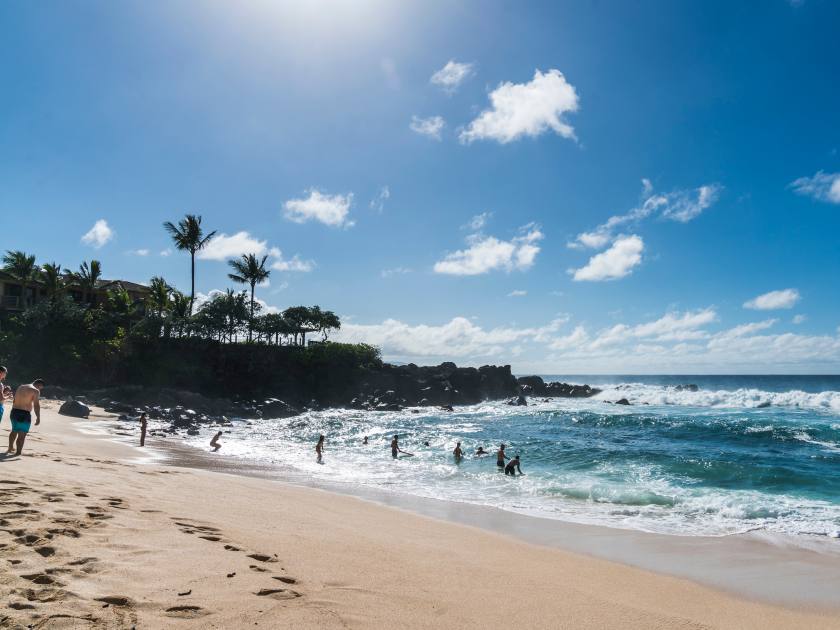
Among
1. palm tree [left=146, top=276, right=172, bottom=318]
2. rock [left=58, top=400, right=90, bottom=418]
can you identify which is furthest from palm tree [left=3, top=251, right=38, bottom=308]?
rock [left=58, top=400, right=90, bottom=418]

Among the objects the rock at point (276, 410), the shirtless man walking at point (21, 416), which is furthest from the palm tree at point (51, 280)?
the shirtless man walking at point (21, 416)

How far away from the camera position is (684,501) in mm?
→ 14078

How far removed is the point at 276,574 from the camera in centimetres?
536

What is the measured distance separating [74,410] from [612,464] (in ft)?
95.1

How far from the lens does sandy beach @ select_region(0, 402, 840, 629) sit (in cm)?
421

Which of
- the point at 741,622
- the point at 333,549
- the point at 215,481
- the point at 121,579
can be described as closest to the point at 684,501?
the point at 741,622

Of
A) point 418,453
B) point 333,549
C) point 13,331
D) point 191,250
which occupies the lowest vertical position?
point 418,453

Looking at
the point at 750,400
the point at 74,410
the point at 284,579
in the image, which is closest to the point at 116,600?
the point at 284,579

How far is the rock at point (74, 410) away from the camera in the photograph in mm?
27170

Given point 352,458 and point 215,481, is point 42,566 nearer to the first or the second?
point 215,481

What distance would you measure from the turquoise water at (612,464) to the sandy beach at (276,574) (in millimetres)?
4883

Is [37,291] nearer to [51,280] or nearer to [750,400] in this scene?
[51,280]

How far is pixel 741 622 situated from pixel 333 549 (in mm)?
5440

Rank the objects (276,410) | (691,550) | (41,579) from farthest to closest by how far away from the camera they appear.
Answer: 1. (276,410)
2. (691,550)
3. (41,579)
